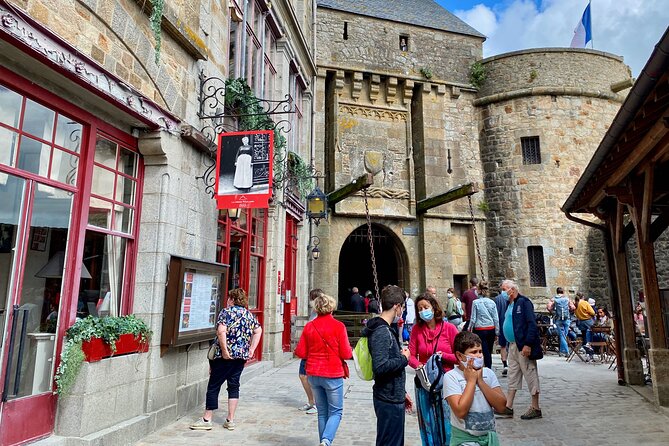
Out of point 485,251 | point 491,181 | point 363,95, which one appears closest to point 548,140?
point 491,181

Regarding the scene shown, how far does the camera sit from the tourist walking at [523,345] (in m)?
5.09

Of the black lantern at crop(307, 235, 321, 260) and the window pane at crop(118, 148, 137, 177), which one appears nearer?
the window pane at crop(118, 148, 137, 177)

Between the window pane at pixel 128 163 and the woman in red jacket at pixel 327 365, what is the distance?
96.2 inches

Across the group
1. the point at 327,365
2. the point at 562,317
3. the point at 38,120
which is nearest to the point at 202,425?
the point at 327,365

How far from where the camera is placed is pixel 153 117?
15.6ft

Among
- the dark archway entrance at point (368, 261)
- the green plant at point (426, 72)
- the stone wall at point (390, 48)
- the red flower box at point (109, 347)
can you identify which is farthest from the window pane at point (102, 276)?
the green plant at point (426, 72)

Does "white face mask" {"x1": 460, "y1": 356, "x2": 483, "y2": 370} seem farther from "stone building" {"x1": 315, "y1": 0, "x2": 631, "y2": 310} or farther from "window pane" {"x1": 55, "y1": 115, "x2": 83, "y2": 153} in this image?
"stone building" {"x1": 315, "y1": 0, "x2": 631, "y2": 310}

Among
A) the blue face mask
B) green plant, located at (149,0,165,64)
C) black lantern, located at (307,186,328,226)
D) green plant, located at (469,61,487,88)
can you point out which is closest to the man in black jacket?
the blue face mask

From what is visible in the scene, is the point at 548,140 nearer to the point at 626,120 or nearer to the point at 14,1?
the point at 626,120

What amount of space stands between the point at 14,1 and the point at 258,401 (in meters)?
4.86

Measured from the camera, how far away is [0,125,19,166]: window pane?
3.47 meters

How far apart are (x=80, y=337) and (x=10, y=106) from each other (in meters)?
1.87

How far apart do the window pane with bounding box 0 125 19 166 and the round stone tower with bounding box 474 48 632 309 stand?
44.9 ft

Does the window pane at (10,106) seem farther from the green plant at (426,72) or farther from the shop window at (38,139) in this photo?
the green plant at (426,72)
